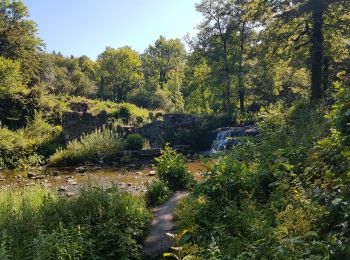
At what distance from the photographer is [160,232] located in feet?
21.7

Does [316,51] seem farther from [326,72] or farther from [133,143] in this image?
[133,143]

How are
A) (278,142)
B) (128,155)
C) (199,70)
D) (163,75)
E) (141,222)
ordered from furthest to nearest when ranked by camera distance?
(163,75), (199,70), (128,155), (278,142), (141,222)

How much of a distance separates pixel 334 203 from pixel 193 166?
1277 cm

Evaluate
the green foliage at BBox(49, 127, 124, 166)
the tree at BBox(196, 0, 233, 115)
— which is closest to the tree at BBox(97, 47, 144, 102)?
the tree at BBox(196, 0, 233, 115)

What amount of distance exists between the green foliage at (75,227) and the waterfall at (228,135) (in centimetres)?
1265

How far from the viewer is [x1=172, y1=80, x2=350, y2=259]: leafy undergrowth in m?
3.55

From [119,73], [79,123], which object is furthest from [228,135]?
[119,73]

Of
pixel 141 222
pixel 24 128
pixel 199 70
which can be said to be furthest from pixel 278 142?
pixel 199 70

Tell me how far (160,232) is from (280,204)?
8.33 feet

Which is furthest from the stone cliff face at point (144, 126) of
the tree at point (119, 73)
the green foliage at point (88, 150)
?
the tree at point (119, 73)

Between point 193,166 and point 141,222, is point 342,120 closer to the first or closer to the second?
point 141,222

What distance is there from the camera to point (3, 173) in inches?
627

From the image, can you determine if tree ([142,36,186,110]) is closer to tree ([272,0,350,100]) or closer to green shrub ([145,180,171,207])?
tree ([272,0,350,100])

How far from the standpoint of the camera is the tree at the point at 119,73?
47.0 m
